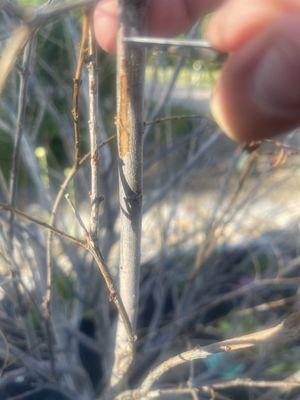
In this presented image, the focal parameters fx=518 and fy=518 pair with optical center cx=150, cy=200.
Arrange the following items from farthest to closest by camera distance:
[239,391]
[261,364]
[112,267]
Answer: [112,267]
[239,391]
[261,364]

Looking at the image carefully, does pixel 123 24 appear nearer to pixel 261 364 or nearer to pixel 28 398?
pixel 261 364

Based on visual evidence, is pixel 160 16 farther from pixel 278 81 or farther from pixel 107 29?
pixel 278 81

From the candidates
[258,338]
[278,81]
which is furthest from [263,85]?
[258,338]

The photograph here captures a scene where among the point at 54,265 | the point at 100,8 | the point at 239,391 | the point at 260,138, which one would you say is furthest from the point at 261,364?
the point at 100,8

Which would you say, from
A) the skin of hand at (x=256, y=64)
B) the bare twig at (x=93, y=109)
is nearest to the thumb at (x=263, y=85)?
the skin of hand at (x=256, y=64)

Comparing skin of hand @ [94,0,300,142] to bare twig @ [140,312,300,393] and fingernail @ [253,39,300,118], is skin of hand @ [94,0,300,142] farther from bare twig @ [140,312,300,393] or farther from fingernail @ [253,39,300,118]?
bare twig @ [140,312,300,393]

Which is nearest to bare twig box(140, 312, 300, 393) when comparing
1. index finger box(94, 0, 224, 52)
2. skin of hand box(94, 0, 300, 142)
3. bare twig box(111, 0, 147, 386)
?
bare twig box(111, 0, 147, 386)
